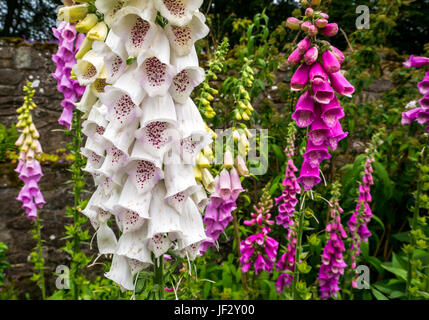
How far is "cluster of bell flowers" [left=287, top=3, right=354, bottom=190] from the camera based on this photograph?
132 cm

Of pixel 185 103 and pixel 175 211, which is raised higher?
pixel 185 103

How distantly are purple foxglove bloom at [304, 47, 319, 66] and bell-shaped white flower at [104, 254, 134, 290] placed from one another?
100cm

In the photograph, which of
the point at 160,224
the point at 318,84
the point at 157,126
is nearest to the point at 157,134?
the point at 157,126

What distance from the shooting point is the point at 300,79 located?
1374 mm

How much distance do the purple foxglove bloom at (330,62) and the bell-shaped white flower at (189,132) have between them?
673mm

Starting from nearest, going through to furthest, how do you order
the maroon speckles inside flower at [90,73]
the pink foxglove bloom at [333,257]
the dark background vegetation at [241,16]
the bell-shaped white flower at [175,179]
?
the bell-shaped white flower at [175,179]
the maroon speckles inside flower at [90,73]
the pink foxglove bloom at [333,257]
the dark background vegetation at [241,16]

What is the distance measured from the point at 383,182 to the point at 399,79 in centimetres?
126

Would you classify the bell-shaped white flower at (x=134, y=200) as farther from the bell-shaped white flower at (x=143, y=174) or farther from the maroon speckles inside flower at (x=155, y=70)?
the maroon speckles inside flower at (x=155, y=70)

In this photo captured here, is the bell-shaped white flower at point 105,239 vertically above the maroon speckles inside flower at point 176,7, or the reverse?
the maroon speckles inside flower at point 176,7

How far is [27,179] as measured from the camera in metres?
2.45

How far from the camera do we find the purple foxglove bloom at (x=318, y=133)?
4.54 feet

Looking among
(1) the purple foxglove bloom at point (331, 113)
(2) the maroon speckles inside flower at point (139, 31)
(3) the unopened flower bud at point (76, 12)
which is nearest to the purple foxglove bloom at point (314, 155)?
(1) the purple foxglove bloom at point (331, 113)

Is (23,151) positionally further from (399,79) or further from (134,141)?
(399,79)

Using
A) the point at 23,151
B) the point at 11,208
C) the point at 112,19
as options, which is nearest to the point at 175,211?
the point at 112,19
